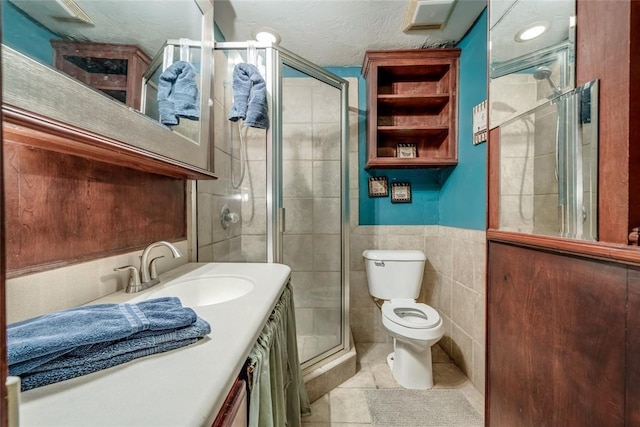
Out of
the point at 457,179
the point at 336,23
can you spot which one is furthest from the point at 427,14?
the point at 457,179

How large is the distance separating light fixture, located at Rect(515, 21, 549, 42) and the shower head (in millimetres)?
128

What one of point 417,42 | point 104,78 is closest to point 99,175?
point 104,78

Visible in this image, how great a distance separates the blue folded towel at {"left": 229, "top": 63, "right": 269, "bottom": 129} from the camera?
134 centimetres

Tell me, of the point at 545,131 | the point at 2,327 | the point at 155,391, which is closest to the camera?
the point at 2,327

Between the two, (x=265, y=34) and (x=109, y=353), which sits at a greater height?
(x=265, y=34)

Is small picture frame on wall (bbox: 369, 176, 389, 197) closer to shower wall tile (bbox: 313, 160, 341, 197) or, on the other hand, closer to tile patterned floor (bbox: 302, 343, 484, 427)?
shower wall tile (bbox: 313, 160, 341, 197)

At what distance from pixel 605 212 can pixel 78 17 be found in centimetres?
142

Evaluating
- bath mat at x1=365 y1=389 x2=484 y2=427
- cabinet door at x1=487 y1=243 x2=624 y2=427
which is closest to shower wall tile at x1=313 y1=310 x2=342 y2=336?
bath mat at x1=365 y1=389 x2=484 y2=427

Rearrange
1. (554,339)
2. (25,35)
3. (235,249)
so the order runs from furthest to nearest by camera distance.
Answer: (235,249)
(554,339)
(25,35)

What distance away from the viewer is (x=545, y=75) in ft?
2.90

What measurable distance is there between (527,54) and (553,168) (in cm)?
45

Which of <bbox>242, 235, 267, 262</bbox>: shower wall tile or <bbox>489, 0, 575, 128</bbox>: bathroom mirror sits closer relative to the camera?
<bbox>489, 0, 575, 128</bbox>: bathroom mirror

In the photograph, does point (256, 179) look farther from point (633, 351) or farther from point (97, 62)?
point (633, 351)

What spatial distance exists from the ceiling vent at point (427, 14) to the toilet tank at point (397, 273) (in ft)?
4.97
